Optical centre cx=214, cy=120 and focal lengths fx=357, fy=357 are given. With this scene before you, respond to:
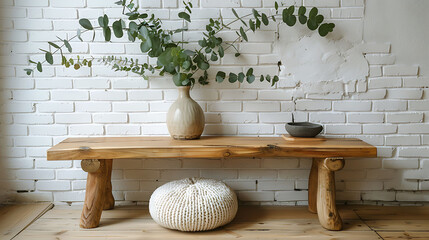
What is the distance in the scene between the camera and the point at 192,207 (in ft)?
6.70

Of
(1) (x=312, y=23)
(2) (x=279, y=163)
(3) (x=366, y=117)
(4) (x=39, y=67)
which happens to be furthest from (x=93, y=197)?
(3) (x=366, y=117)

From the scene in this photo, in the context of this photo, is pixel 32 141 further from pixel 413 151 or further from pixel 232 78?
pixel 413 151

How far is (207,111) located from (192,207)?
0.76m

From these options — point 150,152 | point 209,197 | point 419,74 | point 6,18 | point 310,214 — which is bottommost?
point 310,214

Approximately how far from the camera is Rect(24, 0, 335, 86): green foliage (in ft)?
7.36

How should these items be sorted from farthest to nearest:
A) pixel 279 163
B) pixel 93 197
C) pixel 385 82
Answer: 1. pixel 279 163
2. pixel 385 82
3. pixel 93 197

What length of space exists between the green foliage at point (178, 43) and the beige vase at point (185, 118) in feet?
0.37

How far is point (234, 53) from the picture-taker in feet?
8.20

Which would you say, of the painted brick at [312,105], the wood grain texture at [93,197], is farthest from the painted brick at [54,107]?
the painted brick at [312,105]

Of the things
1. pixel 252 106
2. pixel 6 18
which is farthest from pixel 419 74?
pixel 6 18

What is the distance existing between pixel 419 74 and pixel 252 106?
1.17 m

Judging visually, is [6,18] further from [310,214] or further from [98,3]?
[310,214]

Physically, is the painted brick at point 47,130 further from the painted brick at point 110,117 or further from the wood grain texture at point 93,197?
the wood grain texture at point 93,197

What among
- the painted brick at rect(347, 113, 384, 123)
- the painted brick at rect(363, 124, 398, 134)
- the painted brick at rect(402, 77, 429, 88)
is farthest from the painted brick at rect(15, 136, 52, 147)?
the painted brick at rect(402, 77, 429, 88)
